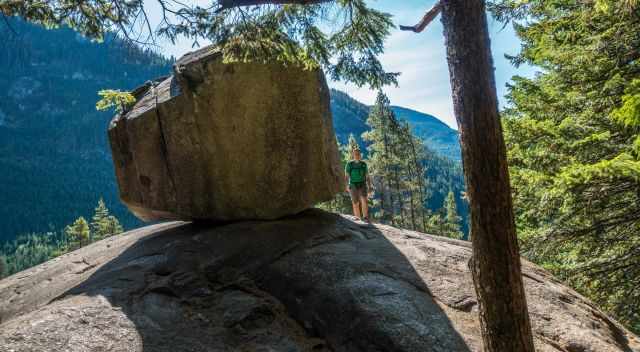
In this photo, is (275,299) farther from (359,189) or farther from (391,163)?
(391,163)

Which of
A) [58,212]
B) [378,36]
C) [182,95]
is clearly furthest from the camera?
[58,212]

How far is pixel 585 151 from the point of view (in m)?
8.22

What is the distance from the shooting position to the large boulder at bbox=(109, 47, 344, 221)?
24.3ft

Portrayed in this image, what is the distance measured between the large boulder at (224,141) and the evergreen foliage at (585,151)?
4037mm

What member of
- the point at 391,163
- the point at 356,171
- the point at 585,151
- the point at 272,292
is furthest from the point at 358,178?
the point at 391,163

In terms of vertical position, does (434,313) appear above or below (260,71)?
below

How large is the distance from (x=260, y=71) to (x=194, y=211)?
2.97 meters

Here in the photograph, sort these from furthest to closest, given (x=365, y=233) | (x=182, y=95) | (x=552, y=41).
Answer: (x=552, y=41)
(x=365, y=233)
(x=182, y=95)

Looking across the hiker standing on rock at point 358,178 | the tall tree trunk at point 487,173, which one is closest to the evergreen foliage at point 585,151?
the tall tree trunk at point 487,173

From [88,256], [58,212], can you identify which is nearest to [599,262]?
[88,256]

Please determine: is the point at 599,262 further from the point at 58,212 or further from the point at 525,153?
the point at 58,212

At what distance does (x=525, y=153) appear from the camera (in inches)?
353

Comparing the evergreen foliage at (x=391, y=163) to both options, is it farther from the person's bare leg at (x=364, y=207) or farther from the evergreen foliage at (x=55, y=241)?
the evergreen foliage at (x=55, y=241)

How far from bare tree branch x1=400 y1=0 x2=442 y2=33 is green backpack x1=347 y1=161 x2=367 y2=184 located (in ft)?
16.0
